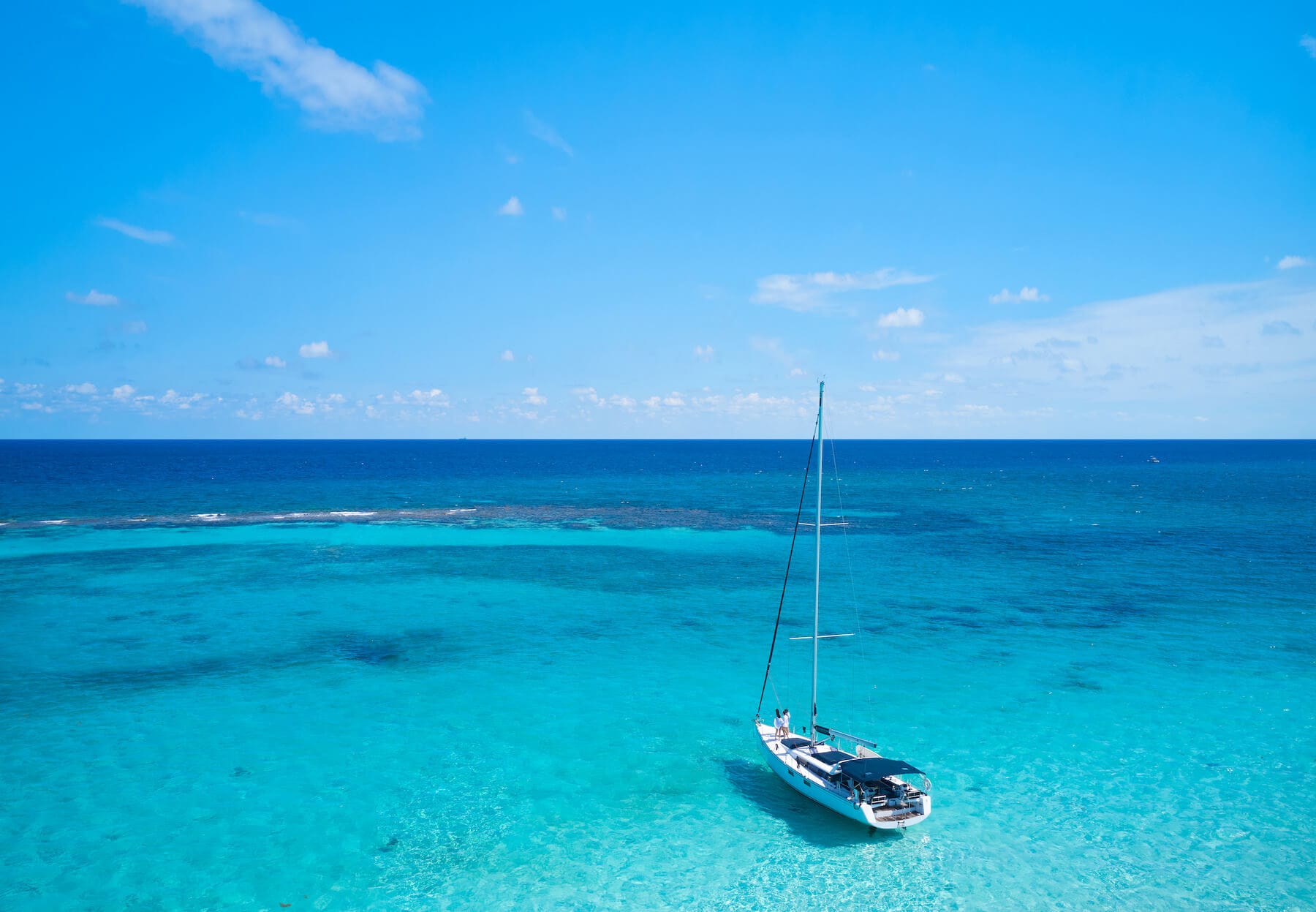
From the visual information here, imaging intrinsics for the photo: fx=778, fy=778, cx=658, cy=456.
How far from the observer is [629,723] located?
32312 millimetres

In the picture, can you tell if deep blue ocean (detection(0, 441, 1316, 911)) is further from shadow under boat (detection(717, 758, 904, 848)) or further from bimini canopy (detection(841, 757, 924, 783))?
bimini canopy (detection(841, 757, 924, 783))

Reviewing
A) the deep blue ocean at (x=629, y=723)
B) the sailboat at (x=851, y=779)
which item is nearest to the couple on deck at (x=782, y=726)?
the sailboat at (x=851, y=779)

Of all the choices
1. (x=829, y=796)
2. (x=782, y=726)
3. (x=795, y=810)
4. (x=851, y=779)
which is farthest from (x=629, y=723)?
(x=851, y=779)

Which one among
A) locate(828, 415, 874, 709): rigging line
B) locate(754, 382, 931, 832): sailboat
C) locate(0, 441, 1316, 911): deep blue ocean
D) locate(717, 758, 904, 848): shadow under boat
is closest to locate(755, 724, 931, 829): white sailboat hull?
locate(754, 382, 931, 832): sailboat

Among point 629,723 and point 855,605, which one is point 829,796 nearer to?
point 629,723

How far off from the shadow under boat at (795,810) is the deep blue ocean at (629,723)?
11 cm

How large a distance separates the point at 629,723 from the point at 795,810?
355 inches

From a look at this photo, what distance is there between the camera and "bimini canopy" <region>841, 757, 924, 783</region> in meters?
23.3

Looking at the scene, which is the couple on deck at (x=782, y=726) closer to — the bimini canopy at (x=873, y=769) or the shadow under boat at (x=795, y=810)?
the shadow under boat at (x=795, y=810)

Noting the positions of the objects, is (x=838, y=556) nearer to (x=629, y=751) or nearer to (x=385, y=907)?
(x=629, y=751)

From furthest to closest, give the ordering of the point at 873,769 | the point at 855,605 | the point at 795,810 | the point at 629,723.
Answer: the point at 855,605
the point at 629,723
the point at 795,810
the point at 873,769

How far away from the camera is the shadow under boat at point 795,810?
23.5 metres

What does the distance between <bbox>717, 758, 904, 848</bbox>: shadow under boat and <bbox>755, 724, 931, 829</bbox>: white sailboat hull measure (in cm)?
29

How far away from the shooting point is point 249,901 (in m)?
20.6
